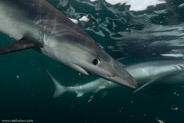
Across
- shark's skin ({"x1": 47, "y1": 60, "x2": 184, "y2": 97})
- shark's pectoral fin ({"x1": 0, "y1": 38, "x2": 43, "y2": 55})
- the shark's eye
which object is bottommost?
shark's skin ({"x1": 47, "y1": 60, "x2": 184, "y2": 97})

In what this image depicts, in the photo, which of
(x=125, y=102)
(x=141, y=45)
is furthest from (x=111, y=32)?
(x=125, y=102)

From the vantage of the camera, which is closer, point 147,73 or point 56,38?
point 56,38

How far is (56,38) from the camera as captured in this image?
2.73 metres

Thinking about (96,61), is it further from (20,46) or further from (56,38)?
(20,46)

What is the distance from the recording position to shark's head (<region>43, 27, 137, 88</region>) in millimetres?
2477

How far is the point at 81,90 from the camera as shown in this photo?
38.4ft

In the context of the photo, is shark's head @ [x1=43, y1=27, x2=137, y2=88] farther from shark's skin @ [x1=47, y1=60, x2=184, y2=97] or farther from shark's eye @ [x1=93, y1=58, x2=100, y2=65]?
shark's skin @ [x1=47, y1=60, x2=184, y2=97]

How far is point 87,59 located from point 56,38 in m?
0.60

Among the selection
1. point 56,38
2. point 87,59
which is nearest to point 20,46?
point 56,38

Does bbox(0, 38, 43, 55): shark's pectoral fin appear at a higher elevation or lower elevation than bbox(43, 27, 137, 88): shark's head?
higher

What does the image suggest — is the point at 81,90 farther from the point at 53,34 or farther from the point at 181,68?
the point at 53,34

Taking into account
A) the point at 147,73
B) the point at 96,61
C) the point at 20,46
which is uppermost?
the point at 20,46

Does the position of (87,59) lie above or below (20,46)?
below

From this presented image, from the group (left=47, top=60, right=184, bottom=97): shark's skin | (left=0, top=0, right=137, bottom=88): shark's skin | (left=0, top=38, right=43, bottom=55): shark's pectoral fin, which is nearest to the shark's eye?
(left=0, top=0, right=137, bottom=88): shark's skin
